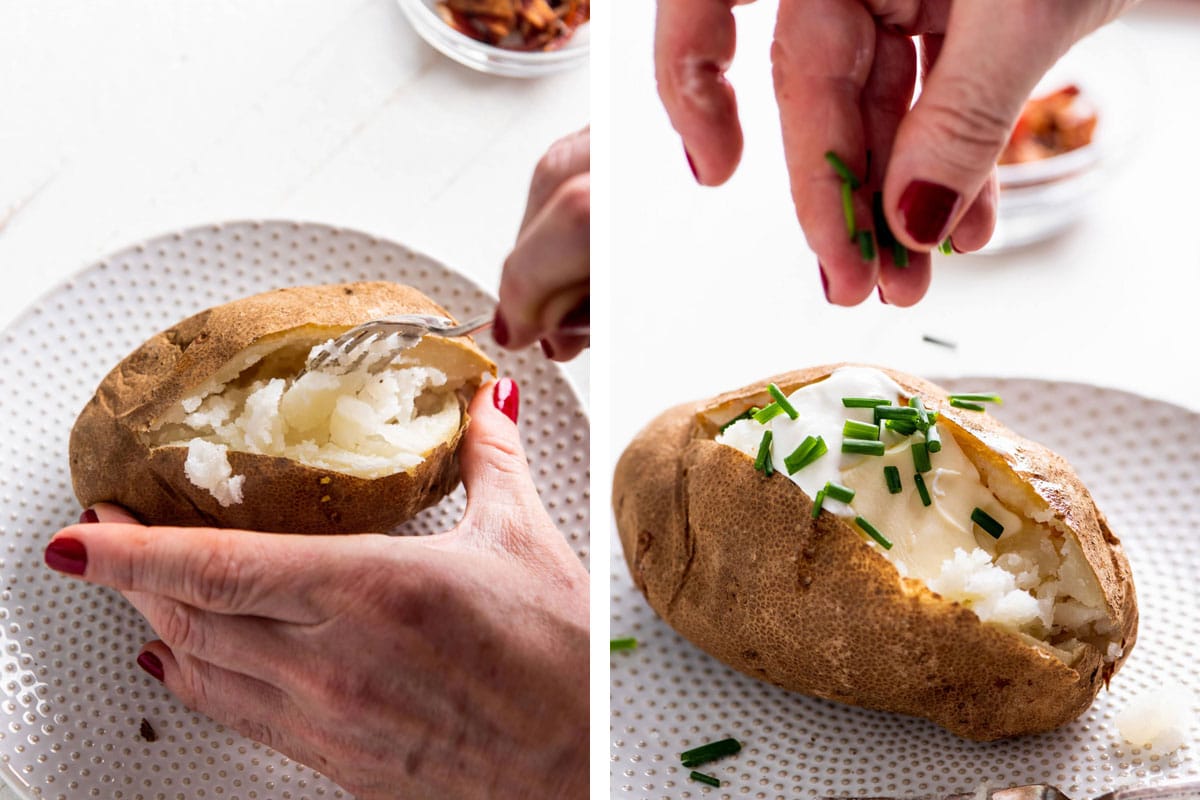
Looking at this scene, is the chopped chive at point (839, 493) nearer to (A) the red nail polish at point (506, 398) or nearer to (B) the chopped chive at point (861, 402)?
(B) the chopped chive at point (861, 402)

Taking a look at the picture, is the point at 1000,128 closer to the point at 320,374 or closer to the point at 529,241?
the point at 529,241

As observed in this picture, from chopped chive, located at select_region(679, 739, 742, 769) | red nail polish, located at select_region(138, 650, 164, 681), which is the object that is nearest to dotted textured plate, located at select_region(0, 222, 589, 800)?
red nail polish, located at select_region(138, 650, 164, 681)

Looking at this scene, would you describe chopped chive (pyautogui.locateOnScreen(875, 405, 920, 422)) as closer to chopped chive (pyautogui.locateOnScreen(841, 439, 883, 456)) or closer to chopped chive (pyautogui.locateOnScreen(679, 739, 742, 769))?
chopped chive (pyautogui.locateOnScreen(841, 439, 883, 456))

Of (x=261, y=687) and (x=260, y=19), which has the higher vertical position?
(x=260, y=19)

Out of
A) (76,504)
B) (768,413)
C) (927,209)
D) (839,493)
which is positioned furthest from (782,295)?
(76,504)

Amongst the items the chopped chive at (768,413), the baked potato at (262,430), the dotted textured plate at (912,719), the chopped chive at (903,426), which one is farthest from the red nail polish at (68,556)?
the chopped chive at (903,426)

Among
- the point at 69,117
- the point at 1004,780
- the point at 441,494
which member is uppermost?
the point at 69,117

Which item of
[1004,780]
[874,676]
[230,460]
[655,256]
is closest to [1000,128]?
[874,676]
